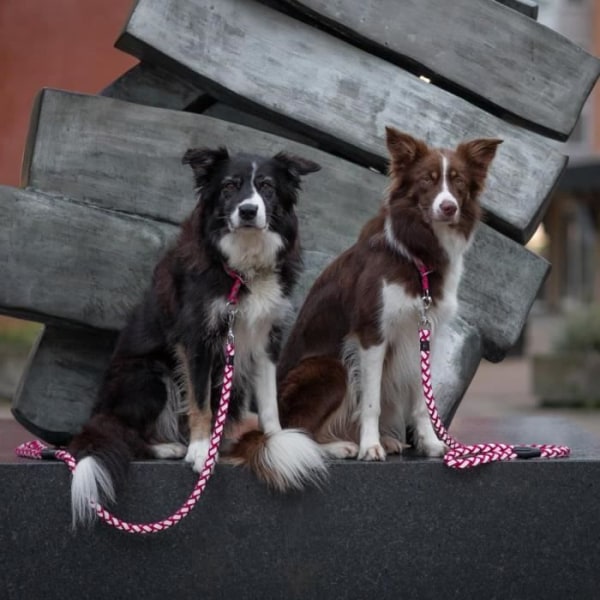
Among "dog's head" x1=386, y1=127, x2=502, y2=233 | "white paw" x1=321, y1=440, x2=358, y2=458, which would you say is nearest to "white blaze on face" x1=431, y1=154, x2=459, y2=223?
"dog's head" x1=386, y1=127, x2=502, y2=233

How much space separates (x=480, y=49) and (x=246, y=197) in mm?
1842

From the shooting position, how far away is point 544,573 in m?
4.49

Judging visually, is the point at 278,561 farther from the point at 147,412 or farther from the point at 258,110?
the point at 258,110

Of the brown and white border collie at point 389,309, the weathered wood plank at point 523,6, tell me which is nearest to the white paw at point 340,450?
the brown and white border collie at point 389,309

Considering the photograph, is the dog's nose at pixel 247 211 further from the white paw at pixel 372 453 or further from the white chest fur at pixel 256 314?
the white paw at pixel 372 453

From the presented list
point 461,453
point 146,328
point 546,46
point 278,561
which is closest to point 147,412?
point 146,328

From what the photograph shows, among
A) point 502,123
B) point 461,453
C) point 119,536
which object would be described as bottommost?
point 119,536

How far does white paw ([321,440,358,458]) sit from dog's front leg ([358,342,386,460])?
0.04m

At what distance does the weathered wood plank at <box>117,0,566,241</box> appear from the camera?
212 inches

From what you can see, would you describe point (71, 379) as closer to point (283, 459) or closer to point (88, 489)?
point (88, 489)

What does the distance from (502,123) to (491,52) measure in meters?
0.35

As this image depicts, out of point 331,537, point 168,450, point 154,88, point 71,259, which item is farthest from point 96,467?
point 154,88

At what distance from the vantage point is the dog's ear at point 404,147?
453 cm

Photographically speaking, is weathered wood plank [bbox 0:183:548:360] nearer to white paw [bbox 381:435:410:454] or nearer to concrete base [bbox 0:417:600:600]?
white paw [bbox 381:435:410:454]
